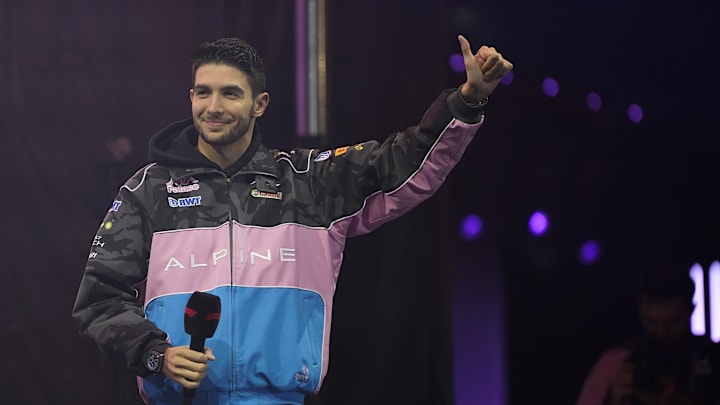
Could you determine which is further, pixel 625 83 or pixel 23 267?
pixel 625 83

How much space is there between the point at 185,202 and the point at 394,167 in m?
0.49

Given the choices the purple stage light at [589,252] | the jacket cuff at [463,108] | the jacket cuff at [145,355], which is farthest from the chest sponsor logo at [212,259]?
the purple stage light at [589,252]

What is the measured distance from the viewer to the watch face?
2.16 m

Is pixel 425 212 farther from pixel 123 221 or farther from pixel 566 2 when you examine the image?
pixel 123 221

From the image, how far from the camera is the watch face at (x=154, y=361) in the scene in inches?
84.9

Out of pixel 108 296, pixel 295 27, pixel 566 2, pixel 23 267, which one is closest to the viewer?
pixel 108 296

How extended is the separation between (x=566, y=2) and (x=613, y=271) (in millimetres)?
941

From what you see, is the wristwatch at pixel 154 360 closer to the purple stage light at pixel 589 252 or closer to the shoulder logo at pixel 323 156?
the shoulder logo at pixel 323 156

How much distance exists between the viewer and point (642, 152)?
3629 mm

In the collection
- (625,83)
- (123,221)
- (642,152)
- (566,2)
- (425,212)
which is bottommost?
(123,221)

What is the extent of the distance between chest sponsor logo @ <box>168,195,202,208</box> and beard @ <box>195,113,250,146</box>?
0.14 m

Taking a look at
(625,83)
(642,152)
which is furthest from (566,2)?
(642,152)

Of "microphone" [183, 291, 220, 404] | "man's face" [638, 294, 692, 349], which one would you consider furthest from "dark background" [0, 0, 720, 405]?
"microphone" [183, 291, 220, 404]

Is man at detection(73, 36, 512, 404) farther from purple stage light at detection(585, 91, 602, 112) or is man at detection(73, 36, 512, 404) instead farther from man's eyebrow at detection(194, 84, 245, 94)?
purple stage light at detection(585, 91, 602, 112)
